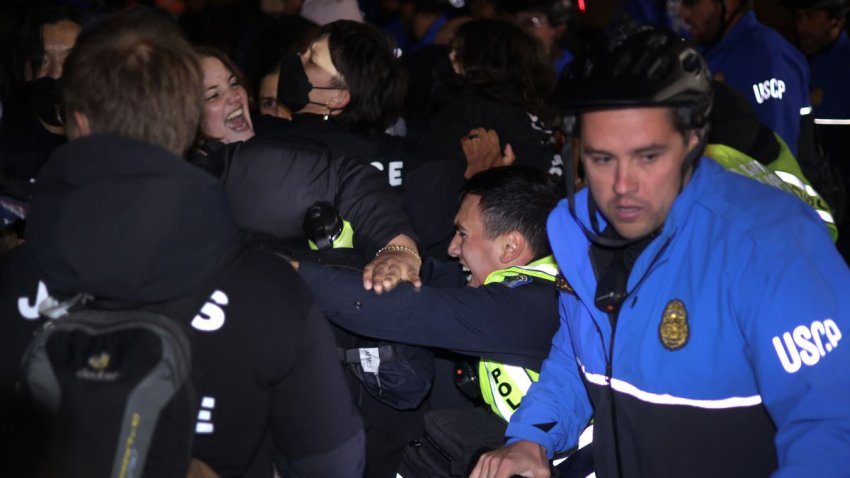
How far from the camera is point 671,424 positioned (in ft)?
7.39

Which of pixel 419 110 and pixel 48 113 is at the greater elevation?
pixel 48 113

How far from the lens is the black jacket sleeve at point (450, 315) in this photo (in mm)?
2939

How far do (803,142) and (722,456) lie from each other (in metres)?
3.30

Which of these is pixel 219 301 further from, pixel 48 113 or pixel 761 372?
pixel 48 113

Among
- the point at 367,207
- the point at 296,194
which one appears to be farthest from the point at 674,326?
the point at 296,194

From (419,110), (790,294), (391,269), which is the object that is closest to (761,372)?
(790,294)

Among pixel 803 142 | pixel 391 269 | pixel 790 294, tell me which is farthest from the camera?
pixel 803 142

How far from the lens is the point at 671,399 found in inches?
88.0

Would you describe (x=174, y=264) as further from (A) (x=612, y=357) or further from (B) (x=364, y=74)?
(B) (x=364, y=74)

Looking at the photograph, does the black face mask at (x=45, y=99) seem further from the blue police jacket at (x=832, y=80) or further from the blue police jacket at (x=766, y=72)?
the blue police jacket at (x=832, y=80)

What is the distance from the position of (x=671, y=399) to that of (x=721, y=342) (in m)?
0.19

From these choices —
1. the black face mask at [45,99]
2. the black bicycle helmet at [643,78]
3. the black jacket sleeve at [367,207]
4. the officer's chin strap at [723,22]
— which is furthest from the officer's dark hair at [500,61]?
the black bicycle helmet at [643,78]

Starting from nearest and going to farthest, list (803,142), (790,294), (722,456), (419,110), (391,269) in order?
(790,294), (722,456), (391,269), (803,142), (419,110)

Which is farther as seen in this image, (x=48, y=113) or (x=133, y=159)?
(x=48, y=113)
